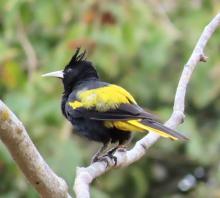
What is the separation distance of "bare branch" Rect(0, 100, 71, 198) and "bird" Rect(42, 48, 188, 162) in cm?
69

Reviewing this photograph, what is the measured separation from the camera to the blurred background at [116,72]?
4367mm

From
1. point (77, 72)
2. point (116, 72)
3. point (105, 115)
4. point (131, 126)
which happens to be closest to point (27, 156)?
point (131, 126)

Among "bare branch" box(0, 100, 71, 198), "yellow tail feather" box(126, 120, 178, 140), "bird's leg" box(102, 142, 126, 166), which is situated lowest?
"bird's leg" box(102, 142, 126, 166)

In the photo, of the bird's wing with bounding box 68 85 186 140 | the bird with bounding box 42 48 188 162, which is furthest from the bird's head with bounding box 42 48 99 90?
the bird's wing with bounding box 68 85 186 140

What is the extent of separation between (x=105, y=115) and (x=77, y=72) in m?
0.61

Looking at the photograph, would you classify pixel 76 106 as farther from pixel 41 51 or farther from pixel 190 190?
pixel 190 190

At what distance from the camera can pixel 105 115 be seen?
10.8 feet

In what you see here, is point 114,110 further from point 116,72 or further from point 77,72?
point 116,72


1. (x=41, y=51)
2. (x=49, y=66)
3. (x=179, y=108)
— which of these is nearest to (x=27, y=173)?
(x=179, y=108)

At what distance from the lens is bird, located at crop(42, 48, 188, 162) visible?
312 centimetres

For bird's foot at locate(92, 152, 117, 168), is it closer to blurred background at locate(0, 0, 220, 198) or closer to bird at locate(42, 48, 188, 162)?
bird at locate(42, 48, 188, 162)

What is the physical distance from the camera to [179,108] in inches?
121

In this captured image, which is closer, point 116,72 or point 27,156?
point 27,156

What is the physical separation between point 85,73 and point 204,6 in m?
1.75
